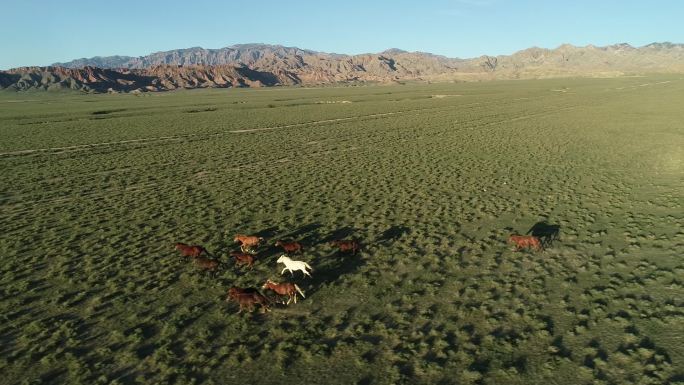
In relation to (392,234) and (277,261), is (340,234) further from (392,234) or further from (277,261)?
(277,261)

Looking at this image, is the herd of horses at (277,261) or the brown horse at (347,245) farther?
the brown horse at (347,245)

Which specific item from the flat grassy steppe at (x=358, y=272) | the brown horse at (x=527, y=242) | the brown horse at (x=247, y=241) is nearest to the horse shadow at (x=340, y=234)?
the flat grassy steppe at (x=358, y=272)

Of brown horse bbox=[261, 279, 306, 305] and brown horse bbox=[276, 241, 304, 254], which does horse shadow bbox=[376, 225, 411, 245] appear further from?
brown horse bbox=[261, 279, 306, 305]

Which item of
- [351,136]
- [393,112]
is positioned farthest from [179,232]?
[393,112]

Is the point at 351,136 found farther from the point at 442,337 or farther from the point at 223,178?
the point at 442,337

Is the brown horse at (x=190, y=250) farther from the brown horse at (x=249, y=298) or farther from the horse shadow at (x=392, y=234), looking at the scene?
the horse shadow at (x=392, y=234)

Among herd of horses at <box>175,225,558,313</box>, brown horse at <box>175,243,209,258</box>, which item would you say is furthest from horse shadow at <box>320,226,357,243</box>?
brown horse at <box>175,243,209,258</box>
